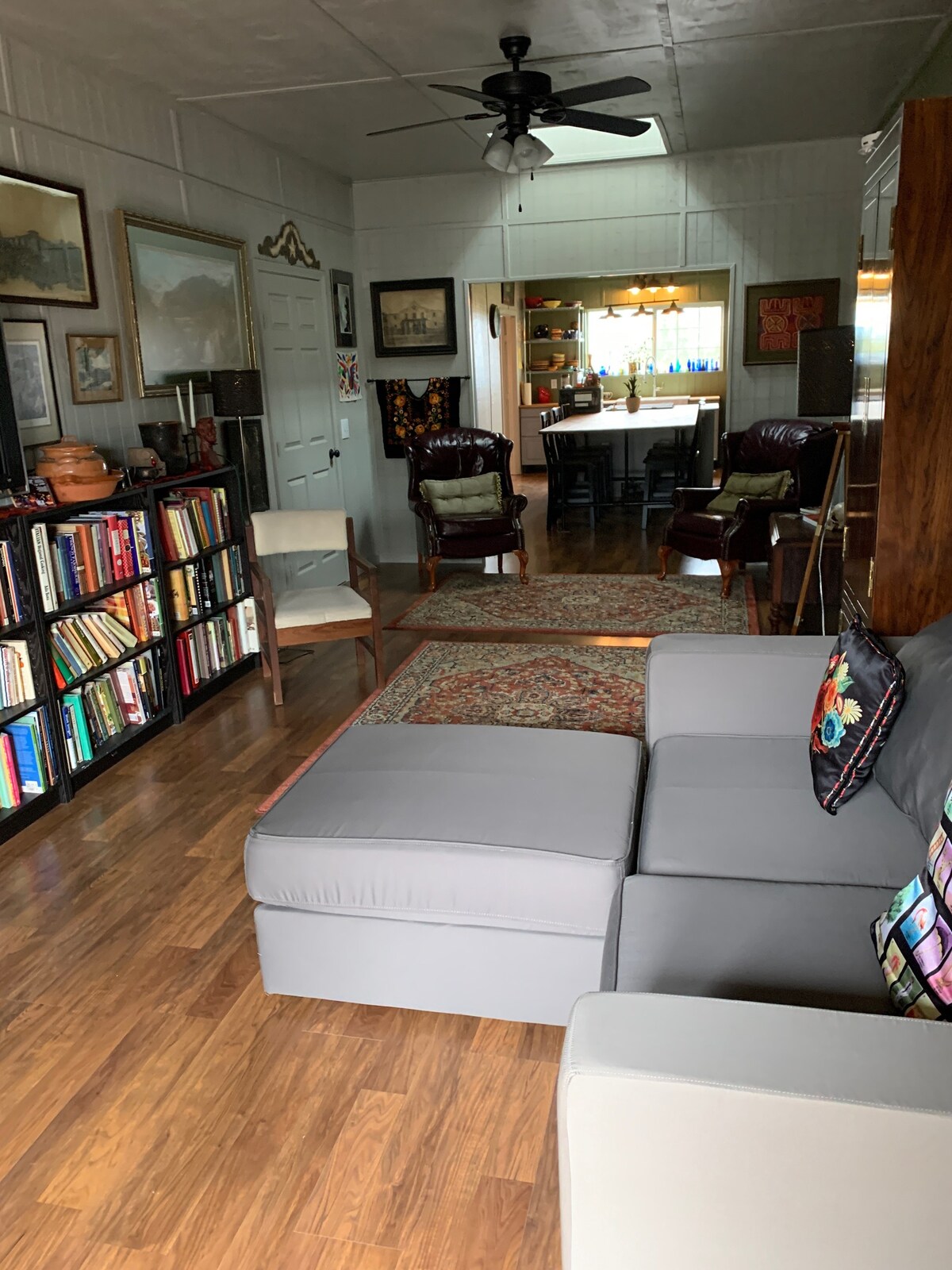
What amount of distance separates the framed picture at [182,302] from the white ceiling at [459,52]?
65cm

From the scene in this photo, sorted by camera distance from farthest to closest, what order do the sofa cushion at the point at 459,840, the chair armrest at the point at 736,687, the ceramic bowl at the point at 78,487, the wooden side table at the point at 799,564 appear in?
the wooden side table at the point at 799,564 → the ceramic bowl at the point at 78,487 → the chair armrest at the point at 736,687 → the sofa cushion at the point at 459,840

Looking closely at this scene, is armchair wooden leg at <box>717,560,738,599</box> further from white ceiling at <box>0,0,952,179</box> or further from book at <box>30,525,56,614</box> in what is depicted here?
book at <box>30,525,56,614</box>

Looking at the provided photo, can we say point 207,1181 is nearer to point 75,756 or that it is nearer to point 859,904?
point 859,904

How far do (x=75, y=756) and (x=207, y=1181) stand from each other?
2123 mm

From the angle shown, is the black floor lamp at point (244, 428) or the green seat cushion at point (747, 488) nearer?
the black floor lamp at point (244, 428)

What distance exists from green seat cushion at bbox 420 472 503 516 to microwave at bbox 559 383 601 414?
169 inches

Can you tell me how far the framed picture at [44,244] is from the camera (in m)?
3.59

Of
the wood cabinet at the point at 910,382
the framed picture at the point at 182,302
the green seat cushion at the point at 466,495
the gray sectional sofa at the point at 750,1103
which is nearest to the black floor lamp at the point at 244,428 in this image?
the framed picture at the point at 182,302

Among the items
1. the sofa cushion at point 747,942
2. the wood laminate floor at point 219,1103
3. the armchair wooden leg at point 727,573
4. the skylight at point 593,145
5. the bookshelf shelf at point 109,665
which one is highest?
the skylight at point 593,145

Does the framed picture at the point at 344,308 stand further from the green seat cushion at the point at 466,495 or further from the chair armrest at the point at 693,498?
the chair armrest at the point at 693,498

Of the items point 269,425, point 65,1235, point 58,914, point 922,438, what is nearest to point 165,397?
point 269,425

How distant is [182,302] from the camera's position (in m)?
4.79

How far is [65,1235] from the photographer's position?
168 centimetres

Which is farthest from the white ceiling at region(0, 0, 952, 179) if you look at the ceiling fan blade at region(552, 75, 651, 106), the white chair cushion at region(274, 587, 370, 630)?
the white chair cushion at region(274, 587, 370, 630)
